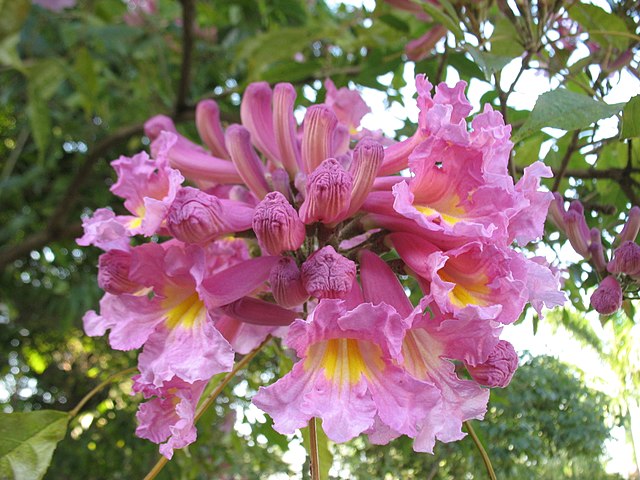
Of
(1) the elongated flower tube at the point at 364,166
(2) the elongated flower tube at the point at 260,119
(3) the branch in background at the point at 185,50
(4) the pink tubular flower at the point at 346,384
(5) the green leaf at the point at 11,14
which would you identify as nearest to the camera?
(4) the pink tubular flower at the point at 346,384

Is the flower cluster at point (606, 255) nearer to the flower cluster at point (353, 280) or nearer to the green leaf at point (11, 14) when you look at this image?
the flower cluster at point (353, 280)

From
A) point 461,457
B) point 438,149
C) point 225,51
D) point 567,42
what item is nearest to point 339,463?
point 461,457

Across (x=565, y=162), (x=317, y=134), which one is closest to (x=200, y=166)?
(x=317, y=134)

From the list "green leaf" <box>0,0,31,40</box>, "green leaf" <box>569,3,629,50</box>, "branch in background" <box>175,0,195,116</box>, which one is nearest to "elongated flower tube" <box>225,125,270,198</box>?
"green leaf" <box>569,3,629,50</box>

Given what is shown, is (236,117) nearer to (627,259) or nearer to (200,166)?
(200,166)

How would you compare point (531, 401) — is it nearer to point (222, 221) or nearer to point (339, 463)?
point (339, 463)

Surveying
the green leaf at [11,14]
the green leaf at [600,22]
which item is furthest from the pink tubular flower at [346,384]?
the green leaf at [11,14]

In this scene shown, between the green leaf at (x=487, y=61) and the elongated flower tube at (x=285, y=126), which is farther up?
the green leaf at (x=487, y=61)
